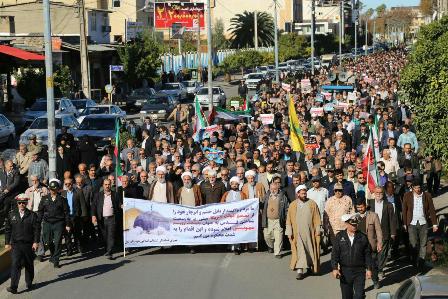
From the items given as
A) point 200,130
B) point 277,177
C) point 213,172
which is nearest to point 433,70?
point 277,177

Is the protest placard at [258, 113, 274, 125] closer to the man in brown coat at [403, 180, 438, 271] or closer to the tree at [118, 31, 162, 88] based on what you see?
the man in brown coat at [403, 180, 438, 271]

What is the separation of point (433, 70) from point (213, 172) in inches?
193

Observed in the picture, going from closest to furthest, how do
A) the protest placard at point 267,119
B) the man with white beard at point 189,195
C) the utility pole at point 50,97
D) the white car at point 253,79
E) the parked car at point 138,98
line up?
the man with white beard at point 189,195 < the utility pole at point 50,97 < the protest placard at point 267,119 < the parked car at point 138,98 < the white car at point 253,79

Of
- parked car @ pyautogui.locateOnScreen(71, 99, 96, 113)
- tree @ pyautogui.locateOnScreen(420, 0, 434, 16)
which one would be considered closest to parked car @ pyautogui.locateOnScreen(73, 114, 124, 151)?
parked car @ pyautogui.locateOnScreen(71, 99, 96, 113)

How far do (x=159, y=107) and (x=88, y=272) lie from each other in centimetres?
3169

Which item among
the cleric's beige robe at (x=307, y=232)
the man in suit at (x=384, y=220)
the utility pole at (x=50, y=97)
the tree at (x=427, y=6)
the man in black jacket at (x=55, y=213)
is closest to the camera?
the man in suit at (x=384, y=220)

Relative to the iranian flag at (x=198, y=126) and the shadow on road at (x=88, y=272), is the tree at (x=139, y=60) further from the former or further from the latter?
the shadow on road at (x=88, y=272)

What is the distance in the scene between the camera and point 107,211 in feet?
50.7

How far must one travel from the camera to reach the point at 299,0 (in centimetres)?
15312

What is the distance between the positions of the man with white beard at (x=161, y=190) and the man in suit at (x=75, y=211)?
4.23 ft

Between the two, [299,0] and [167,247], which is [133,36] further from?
[299,0]

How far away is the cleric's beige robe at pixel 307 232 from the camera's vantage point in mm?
14047

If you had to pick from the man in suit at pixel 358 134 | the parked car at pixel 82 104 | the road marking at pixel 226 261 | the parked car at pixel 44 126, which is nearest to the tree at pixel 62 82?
the parked car at pixel 82 104

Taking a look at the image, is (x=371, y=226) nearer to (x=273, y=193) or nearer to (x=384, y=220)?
(x=384, y=220)
